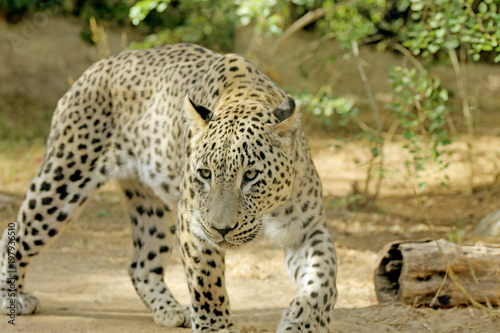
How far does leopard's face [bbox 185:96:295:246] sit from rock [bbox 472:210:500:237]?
4455 mm

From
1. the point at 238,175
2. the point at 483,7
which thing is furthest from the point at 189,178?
the point at 483,7

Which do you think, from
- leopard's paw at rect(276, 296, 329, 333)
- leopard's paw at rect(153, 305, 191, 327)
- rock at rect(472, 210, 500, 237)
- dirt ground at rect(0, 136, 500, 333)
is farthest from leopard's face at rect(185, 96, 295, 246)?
rock at rect(472, 210, 500, 237)

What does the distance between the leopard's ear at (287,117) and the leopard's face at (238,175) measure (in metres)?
0.03

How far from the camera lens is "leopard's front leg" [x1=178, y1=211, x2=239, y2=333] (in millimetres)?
4844

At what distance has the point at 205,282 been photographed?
4852 millimetres

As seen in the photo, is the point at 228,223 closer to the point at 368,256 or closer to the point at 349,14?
the point at 368,256

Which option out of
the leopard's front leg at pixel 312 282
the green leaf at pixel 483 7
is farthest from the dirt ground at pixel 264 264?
the green leaf at pixel 483 7

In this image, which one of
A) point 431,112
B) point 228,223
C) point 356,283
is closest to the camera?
point 228,223

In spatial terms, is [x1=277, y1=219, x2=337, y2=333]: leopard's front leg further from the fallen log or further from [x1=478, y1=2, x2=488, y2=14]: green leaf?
[x1=478, y1=2, x2=488, y2=14]: green leaf

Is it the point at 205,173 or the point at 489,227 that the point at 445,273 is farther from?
the point at 489,227

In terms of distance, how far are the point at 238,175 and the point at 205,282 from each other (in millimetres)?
1044

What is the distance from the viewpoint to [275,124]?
450 centimetres

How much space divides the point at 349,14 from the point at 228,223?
8.94 meters

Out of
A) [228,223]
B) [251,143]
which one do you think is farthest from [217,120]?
[228,223]
